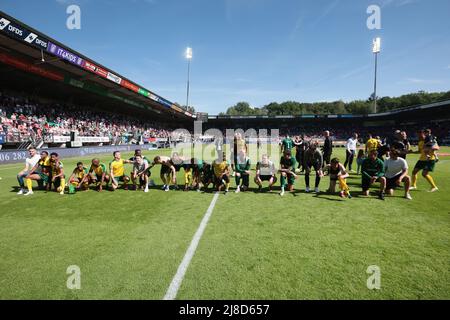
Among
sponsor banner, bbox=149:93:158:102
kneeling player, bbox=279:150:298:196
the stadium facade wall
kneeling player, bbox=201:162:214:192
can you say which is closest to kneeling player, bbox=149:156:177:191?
kneeling player, bbox=201:162:214:192

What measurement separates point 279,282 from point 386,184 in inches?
268

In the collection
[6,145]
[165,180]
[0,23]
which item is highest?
[0,23]

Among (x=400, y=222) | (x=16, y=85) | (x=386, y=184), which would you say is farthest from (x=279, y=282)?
(x=16, y=85)

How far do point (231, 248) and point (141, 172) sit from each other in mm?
6027

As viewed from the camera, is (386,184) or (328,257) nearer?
(328,257)

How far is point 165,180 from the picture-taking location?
916cm

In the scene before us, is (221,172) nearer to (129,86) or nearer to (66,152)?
(66,152)

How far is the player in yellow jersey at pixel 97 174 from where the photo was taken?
8891 mm

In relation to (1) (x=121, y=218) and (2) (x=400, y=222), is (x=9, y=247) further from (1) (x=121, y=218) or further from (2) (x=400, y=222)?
(2) (x=400, y=222)

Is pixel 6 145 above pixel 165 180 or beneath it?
above

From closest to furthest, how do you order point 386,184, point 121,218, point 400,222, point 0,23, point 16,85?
point 400,222 → point 121,218 → point 386,184 → point 0,23 → point 16,85

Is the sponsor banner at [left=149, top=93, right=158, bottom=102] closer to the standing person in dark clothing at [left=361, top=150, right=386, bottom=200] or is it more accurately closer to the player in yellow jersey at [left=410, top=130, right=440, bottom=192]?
the standing person in dark clothing at [left=361, top=150, right=386, bottom=200]

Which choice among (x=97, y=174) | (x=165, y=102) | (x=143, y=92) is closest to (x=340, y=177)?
(x=97, y=174)
